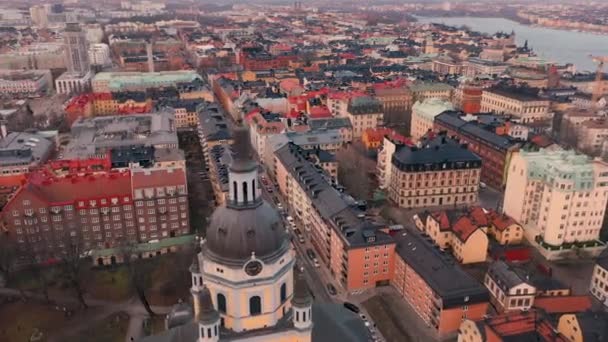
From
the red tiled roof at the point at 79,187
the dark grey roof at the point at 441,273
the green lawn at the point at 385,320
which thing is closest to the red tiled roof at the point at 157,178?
the red tiled roof at the point at 79,187

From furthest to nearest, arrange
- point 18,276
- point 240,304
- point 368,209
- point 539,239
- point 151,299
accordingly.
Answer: point 368,209 < point 539,239 < point 18,276 < point 151,299 < point 240,304

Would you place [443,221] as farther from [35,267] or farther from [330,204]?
[35,267]

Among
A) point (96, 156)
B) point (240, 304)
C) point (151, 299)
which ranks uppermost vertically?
point (240, 304)

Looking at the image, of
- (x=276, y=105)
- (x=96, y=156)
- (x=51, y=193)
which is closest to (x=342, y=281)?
(x=51, y=193)

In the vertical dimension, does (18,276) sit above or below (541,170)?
below

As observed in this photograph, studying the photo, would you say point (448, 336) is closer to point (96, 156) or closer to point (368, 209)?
point (368, 209)

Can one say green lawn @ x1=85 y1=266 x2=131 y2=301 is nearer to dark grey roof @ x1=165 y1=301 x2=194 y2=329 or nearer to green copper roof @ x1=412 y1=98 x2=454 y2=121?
dark grey roof @ x1=165 y1=301 x2=194 y2=329

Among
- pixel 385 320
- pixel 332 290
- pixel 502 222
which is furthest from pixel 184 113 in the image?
pixel 385 320

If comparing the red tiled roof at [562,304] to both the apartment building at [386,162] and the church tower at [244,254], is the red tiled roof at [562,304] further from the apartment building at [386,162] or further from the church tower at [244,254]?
the apartment building at [386,162]

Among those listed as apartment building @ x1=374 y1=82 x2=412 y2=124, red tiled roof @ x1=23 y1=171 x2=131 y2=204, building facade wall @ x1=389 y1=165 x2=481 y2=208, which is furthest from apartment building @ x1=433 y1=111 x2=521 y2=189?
red tiled roof @ x1=23 y1=171 x2=131 y2=204
